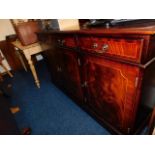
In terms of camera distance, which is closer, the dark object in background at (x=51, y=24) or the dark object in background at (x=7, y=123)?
the dark object in background at (x=7, y=123)

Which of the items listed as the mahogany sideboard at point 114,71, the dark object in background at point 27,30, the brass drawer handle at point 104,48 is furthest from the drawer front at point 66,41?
the dark object in background at point 27,30

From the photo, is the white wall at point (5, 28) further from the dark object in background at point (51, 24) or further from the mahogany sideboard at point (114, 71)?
the mahogany sideboard at point (114, 71)

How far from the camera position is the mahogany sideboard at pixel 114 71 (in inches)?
23.8

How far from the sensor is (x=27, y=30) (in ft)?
5.36

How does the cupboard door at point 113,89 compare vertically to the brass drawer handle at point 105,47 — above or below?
below

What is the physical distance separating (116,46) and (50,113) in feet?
3.69

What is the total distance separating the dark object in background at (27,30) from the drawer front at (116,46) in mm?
1048

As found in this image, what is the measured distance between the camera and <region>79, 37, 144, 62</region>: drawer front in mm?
590

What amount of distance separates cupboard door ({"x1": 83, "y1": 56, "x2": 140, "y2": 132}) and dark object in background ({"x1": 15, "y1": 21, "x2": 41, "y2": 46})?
1074 mm

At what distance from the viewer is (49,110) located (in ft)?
4.96

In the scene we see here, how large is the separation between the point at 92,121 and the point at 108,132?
7.6 inches

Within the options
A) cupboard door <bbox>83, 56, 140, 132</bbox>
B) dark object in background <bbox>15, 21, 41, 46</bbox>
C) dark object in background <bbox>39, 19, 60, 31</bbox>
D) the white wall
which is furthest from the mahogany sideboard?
the white wall

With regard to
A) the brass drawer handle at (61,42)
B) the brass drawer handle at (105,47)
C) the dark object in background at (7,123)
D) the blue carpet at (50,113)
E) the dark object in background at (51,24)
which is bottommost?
the blue carpet at (50,113)
